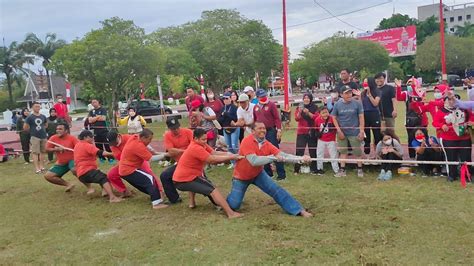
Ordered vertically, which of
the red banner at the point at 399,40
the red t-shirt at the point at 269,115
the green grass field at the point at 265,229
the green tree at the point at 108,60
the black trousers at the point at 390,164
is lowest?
the green grass field at the point at 265,229

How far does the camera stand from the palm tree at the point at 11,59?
59969mm

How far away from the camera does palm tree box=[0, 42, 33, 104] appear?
197 ft

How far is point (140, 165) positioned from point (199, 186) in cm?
138

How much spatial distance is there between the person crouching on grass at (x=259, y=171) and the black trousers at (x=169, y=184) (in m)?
1.17

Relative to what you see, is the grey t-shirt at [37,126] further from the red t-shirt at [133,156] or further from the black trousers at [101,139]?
the red t-shirt at [133,156]

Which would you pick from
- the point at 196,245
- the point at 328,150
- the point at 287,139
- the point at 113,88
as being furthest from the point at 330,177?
the point at 113,88

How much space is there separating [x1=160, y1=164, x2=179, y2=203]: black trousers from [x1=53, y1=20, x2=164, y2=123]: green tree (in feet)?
48.2

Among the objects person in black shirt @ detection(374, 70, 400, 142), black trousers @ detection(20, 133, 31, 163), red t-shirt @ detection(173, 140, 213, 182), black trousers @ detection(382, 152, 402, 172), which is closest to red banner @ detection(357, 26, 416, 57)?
black trousers @ detection(20, 133, 31, 163)

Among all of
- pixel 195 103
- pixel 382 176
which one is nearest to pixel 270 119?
pixel 195 103

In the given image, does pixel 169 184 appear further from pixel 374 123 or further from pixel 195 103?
pixel 374 123

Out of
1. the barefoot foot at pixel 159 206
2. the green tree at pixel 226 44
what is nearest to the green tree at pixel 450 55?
the green tree at pixel 226 44

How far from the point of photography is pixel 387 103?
A: 8.59m

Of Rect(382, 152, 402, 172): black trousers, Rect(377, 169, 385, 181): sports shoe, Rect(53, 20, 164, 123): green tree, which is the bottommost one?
Rect(377, 169, 385, 181): sports shoe

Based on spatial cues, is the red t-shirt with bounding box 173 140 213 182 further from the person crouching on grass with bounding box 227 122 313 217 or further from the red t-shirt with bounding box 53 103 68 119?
the red t-shirt with bounding box 53 103 68 119
